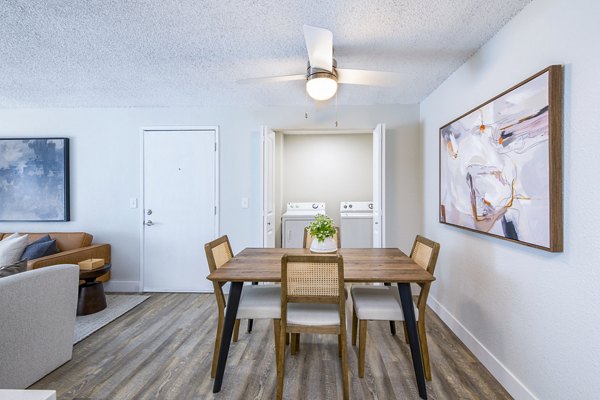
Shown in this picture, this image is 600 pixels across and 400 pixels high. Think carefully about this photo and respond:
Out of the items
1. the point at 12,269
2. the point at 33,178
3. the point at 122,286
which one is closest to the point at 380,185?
the point at 12,269

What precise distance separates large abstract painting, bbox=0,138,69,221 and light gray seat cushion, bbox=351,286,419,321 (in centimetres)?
358

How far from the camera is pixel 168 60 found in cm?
219

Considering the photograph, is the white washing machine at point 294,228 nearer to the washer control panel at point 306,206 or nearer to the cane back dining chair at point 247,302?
the washer control panel at point 306,206

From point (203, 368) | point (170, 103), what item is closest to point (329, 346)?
point (203, 368)

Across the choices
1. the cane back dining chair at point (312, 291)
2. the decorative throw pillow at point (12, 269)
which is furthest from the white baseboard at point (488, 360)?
the decorative throw pillow at point (12, 269)

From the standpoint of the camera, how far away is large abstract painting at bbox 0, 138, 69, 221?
3.34 m

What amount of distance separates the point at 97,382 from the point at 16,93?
3.02 meters

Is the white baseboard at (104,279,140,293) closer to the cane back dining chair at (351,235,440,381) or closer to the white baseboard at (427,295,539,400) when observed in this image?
the cane back dining chair at (351,235,440,381)

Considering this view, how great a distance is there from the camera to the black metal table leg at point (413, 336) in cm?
160

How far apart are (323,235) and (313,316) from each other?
0.63 m

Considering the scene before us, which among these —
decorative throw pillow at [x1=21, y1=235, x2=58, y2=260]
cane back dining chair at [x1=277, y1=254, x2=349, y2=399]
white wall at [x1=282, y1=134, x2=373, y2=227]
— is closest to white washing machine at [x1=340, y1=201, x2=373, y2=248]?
white wall at [x1=282, y1=134, x2=373, y2=227]

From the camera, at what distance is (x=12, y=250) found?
2.51 metres

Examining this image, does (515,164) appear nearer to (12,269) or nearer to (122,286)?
(12,269)

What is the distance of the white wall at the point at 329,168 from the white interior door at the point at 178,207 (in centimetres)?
153
